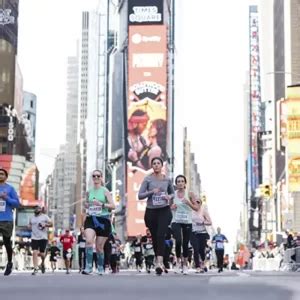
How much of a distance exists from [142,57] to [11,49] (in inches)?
1130

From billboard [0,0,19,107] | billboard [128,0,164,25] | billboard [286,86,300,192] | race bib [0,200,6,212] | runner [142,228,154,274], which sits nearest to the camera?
race bib [0,200,6,212]

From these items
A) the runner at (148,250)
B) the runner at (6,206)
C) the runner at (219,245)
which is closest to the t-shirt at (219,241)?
the runner at (219,245)

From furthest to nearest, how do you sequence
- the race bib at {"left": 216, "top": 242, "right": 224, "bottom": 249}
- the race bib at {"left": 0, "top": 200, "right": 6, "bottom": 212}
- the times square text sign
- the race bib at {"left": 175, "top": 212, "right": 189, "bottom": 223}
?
the times square text sign → the race bib at {"left": 216, "top": 242, "right": 224, "bottom": 249} → the race bib at {"left": 175, "top": 212, "right": 189, "bottom": 223} → the race bib at {"left": 0, "top": 200, "right": 6, "bottom": 212}

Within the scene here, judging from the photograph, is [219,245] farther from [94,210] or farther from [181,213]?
[94,210]

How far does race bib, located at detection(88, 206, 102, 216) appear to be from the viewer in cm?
1563

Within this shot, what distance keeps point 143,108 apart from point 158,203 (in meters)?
97.5

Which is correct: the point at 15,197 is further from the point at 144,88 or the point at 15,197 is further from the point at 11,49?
the point at 144,88

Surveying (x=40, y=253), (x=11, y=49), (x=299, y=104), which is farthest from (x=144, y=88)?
(x=40, y=253)

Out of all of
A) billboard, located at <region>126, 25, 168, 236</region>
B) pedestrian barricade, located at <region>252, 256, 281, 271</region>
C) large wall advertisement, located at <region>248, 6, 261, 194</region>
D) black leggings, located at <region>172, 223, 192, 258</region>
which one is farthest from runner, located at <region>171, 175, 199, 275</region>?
large wall advertisement, located at <region>248, 6, 261, 194</region>

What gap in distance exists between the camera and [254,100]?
593ft

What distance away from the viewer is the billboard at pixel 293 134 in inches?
1777

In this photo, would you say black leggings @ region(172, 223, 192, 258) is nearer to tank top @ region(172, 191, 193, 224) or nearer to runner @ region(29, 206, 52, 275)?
tank top @ region(172, 191, 193, 224)

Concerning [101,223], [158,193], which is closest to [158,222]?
[158,193]

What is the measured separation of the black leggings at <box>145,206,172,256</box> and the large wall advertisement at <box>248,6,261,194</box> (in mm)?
146004
